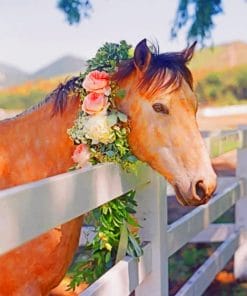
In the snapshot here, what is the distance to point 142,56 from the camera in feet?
5.12

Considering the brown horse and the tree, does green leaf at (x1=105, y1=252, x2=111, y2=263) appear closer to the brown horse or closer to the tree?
the brown horse

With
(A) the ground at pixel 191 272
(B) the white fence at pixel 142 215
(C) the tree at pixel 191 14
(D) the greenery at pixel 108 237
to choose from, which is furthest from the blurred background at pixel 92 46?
(D) the greenery at pixel 108 237

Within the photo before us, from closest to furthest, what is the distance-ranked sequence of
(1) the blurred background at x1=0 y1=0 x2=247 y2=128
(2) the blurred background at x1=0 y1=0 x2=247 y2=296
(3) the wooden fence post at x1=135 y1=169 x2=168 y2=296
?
(3) the wooden fence post at x1=135 y1=169 x2=168 y2=296 < (2) the blurred background at x1=0 y1=0 x2=247 y2=296 < (1) the blurred background at x1=0 y1=0 x2=247 y2=128

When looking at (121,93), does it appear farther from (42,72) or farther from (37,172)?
(42,72)

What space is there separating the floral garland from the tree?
4.68 meters

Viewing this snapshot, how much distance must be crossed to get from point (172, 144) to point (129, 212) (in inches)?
13.6

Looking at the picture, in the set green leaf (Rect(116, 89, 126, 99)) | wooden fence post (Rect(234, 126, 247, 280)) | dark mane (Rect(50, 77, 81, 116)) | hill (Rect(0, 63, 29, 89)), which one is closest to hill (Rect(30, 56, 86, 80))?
hill (Rect(0, 63, 29, 89))

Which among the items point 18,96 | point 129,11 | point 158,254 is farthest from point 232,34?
point 158,254

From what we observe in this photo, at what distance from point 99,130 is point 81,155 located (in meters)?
0.09

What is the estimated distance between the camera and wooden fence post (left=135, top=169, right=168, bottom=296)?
74.4 inches

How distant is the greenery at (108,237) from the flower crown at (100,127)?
0.15 m

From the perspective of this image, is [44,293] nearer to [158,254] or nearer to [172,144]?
[158,254]

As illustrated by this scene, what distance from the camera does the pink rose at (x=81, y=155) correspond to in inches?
61.7

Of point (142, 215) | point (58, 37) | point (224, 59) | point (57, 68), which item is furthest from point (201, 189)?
point (224, 59)
